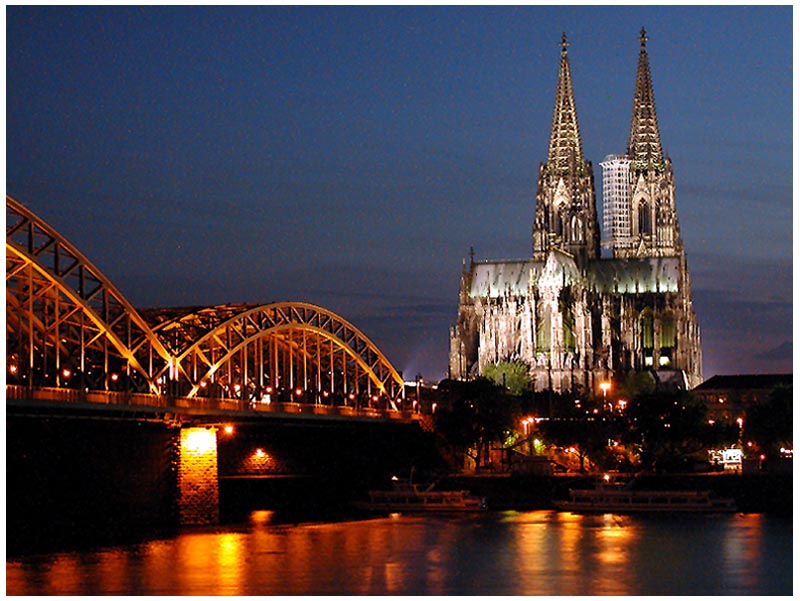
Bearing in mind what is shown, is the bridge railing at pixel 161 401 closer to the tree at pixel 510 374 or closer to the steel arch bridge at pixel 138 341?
the steel arch bridge at pixel 138 341

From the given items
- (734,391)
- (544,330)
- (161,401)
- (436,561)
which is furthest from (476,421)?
(544,330)

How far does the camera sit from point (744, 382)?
182 m

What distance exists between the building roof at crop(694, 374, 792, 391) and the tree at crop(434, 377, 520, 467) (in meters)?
59.3

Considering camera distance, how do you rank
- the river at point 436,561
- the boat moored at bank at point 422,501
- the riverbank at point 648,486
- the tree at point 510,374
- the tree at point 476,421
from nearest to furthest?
the river at point 436,561
the riverbank at point 648,486
the boat moored at bank at point 422,501
the tree at point 476,421
the tree at point 510,374

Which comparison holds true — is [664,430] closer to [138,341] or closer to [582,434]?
[582,434]

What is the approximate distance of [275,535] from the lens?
7756 centimetres

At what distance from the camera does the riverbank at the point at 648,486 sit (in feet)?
310

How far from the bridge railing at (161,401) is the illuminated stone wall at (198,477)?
1.48m

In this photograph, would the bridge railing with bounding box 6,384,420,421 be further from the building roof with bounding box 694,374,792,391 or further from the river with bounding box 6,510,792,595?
the building roof with bounding box 694,374,792,391

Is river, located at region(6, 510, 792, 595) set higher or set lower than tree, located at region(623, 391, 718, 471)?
lower

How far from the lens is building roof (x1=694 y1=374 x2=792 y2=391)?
589 feet

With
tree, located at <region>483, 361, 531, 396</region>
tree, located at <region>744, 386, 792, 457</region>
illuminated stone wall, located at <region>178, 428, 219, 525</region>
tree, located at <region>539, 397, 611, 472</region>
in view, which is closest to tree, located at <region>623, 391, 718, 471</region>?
tree, located at <region>539, 397, 611, 472</region>

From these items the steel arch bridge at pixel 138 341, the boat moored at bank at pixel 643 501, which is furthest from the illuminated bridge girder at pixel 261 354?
the boat moored at bank at pixel 643 501

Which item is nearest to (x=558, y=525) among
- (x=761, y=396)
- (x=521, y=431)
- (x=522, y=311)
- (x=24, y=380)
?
(x=24, y=380)
